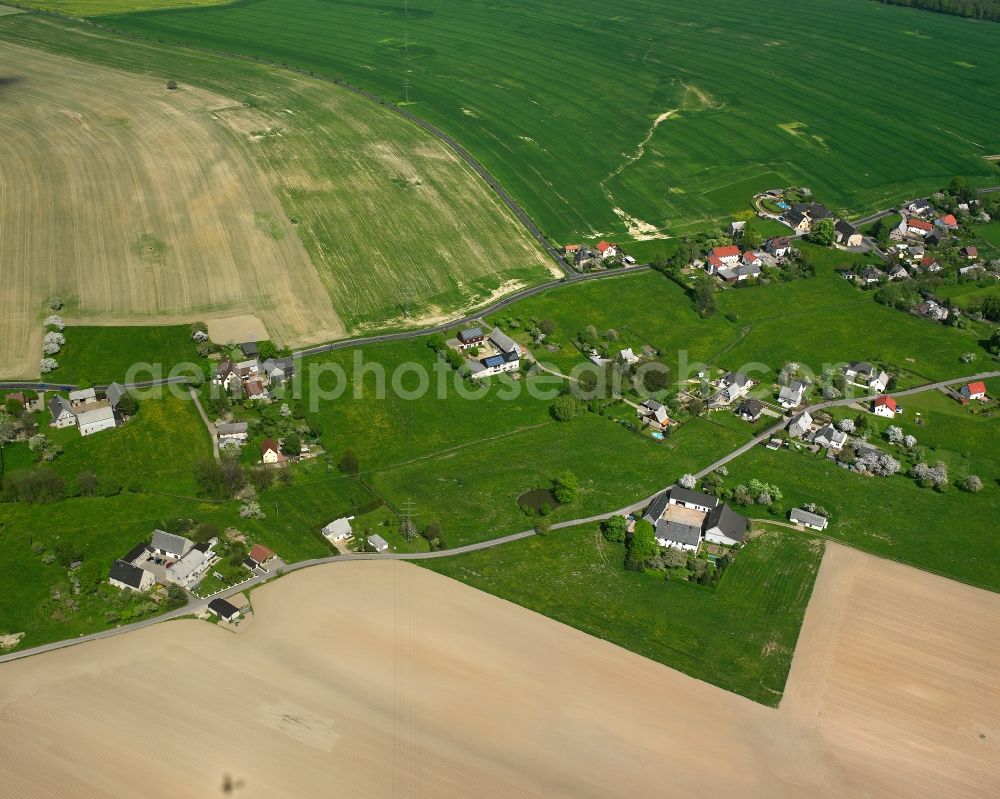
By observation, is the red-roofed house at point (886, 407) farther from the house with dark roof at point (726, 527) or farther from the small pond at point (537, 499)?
the small pond at point (537, 499)

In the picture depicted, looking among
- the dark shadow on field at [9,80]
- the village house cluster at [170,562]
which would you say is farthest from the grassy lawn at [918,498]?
the dark shadow on field at [9,80]

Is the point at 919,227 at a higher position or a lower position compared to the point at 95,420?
higher

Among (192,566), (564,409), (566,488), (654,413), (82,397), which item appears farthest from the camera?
(654,413)

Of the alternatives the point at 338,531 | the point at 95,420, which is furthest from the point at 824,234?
the point at 95,420

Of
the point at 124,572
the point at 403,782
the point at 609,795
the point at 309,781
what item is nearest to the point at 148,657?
the point at 124,572

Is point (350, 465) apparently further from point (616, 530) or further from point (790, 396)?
point (790, 396)

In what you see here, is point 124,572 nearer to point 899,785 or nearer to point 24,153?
point 899,785
